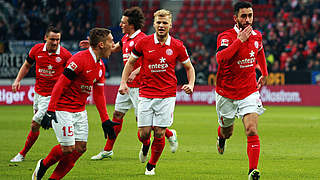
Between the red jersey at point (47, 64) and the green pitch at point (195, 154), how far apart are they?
1.29 meters

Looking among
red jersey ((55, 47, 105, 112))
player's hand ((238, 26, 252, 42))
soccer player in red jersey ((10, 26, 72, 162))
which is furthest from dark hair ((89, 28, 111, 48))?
soccer player in red jersey ((10, 26, 72, 162))

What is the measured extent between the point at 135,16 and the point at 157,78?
7.56 feet

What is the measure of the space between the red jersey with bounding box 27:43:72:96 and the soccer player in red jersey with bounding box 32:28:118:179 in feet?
9.49

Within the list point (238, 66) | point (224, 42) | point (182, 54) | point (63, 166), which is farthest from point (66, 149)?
point (238, 66)

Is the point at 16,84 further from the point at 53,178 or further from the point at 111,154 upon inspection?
the point at 53,178

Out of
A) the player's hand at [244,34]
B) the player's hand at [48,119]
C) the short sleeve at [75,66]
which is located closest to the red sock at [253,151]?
the player's hand at [244,34]

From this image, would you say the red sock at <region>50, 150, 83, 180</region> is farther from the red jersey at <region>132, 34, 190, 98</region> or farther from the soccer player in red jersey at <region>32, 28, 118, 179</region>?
the red jersey at <region>132, 34, 190, 98</region>

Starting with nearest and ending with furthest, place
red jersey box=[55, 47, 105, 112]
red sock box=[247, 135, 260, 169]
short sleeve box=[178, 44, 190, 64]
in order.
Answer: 1. red jersey box=[55, 47, 105, 112]
2. red sock box=[247, 135, 260, 169]
3. short sleeve box=[178, 44, 190, 64]

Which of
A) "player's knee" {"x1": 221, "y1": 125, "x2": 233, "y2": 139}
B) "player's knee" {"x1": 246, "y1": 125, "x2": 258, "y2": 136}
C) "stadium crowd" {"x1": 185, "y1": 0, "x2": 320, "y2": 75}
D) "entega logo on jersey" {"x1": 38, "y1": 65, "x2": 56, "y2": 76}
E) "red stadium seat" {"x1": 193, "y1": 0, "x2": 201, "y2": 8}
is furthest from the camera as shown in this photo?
"red stadium seat" {"x1": 193, "y1": 0, "x2": 201, "y2": 8}

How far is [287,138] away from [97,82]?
24.9ft

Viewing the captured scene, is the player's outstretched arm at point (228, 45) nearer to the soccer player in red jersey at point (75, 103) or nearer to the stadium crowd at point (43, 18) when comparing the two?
the soccer player in red jersey at point (75, 103)

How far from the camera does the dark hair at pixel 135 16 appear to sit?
10.5m

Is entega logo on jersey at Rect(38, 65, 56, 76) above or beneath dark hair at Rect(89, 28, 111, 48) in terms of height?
beneath

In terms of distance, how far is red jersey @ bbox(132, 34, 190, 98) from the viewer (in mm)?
8531
